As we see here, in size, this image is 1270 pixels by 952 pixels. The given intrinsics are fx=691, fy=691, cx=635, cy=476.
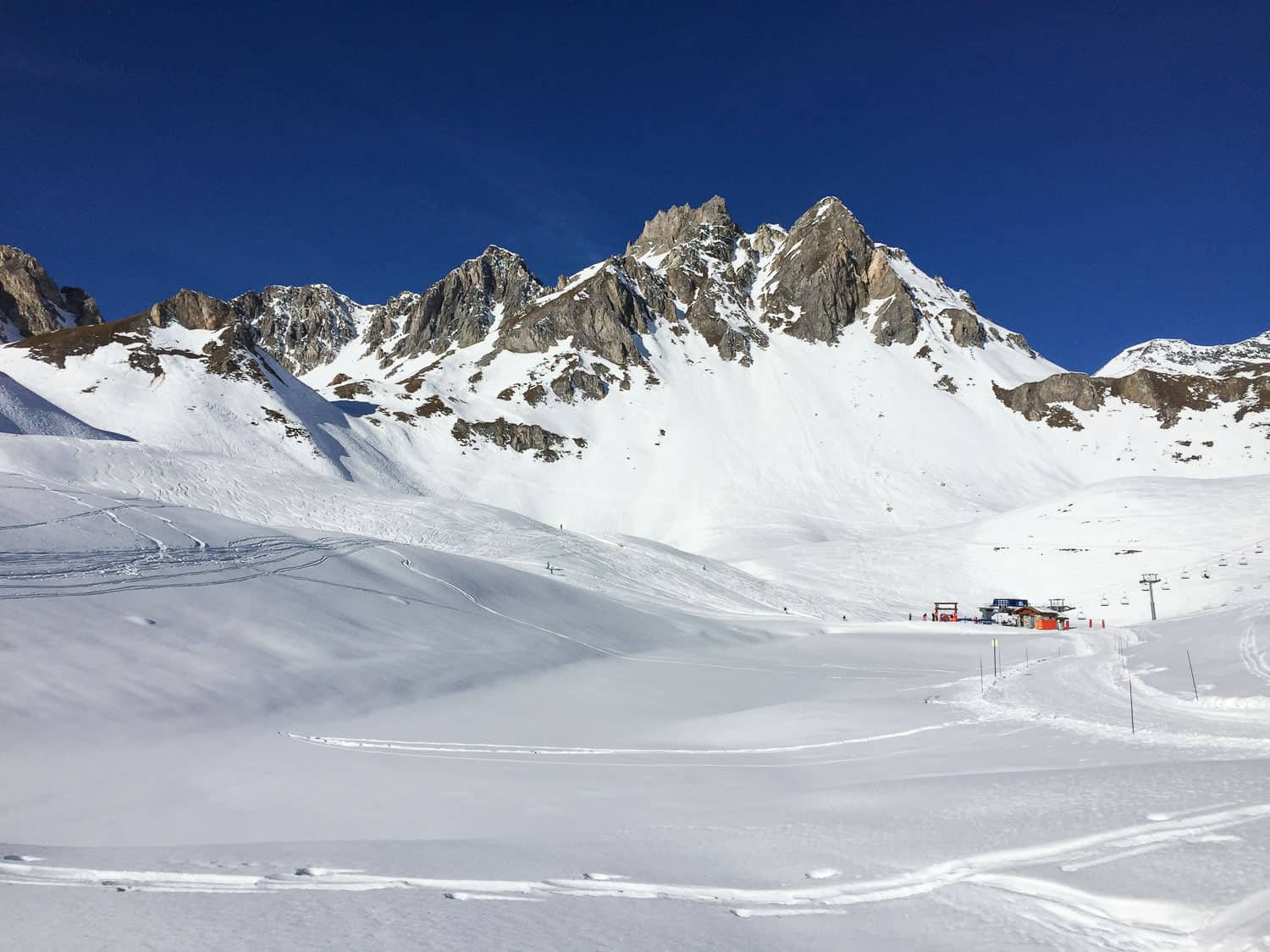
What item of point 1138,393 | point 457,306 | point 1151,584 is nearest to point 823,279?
point 1138,393

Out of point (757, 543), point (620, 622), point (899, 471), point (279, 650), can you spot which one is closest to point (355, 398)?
point (757, 543)

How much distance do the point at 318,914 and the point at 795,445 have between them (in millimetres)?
113186

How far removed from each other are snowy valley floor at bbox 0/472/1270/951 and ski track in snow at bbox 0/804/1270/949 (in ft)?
0.09

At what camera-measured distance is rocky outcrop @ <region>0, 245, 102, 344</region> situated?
13850 cm

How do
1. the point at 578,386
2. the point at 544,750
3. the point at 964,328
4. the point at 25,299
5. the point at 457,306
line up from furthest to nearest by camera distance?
the point at 457,306 → the point at 964,328 → the point at 25,299 → the point at 578,386 → the point at 544,750

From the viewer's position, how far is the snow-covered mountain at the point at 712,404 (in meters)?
84.4

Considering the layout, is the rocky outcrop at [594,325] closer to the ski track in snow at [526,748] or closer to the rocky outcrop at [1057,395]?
the rocky outcrop at [1057,395]

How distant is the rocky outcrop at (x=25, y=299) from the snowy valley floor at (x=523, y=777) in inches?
6432

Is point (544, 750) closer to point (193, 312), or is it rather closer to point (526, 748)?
point (526, 748)

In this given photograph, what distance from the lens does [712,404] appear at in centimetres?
12600

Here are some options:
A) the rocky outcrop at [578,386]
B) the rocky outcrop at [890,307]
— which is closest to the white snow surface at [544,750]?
the rocky outcrop at [578,386]

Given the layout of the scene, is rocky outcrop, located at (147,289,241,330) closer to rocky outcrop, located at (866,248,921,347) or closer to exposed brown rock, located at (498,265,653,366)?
exposed brown rock, located at (498,265,653,366)

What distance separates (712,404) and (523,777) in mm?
119362

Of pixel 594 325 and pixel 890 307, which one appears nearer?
pixel 594 325
